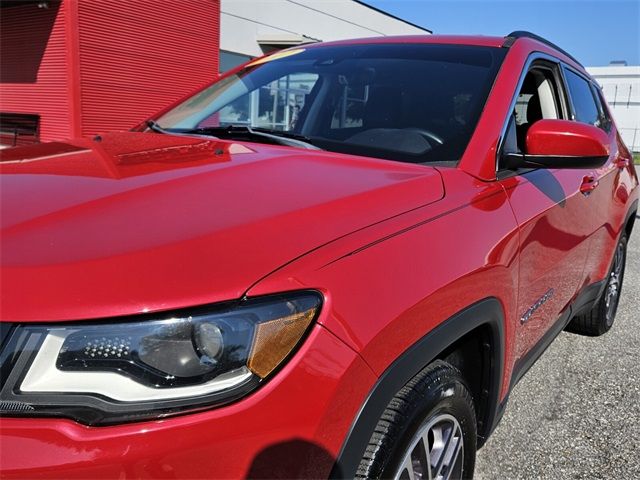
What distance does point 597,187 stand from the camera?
3104 mm

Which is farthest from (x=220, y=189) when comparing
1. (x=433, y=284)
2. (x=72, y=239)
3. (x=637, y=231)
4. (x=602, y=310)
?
(x=637, y=231)

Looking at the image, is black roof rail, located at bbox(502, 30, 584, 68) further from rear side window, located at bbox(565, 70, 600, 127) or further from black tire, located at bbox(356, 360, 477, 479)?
black tire, located at bbox(356, 360, 477, 479)

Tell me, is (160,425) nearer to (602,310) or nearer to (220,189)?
(220,189)

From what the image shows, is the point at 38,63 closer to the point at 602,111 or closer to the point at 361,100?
the point at 602,111

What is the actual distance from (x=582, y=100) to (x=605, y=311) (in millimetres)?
1495

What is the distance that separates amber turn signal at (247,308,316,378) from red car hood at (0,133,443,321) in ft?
0.31

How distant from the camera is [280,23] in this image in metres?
18.8

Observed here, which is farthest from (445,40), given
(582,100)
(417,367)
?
(417,367)

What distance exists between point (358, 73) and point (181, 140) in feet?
2.96

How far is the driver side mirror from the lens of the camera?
2080mm

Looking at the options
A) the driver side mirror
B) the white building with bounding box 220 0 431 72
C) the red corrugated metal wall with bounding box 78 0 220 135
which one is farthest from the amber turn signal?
the white building with bounding box 220 0 431 72

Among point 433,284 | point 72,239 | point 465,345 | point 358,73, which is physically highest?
point 358,73

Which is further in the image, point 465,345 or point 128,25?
point 128,25

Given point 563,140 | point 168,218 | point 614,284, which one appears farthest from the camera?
point 614,284
